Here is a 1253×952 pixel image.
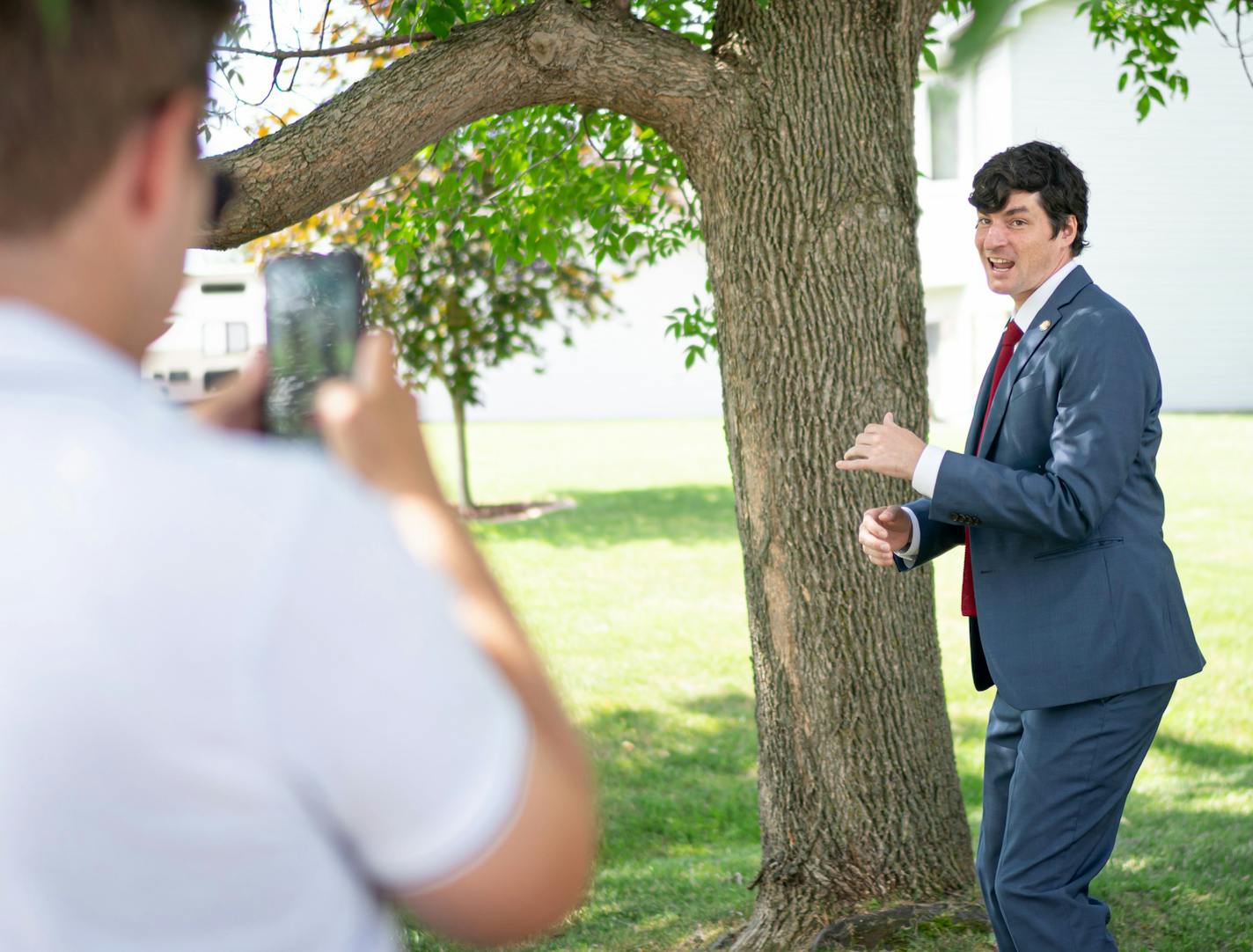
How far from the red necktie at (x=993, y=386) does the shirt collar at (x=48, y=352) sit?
247 cm

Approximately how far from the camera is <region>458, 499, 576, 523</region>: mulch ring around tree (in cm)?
1472

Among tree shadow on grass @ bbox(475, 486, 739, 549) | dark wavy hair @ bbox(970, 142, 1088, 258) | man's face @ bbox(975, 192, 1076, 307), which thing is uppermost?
dark wavy hair @ bbox(970, 142, 1088, 258)

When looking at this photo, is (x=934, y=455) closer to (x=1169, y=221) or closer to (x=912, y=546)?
(x=912, y=546)

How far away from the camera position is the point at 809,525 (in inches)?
145

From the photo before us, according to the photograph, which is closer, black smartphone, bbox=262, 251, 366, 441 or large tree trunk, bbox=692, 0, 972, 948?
black smartphone, bbox=262, 251, 366, 441

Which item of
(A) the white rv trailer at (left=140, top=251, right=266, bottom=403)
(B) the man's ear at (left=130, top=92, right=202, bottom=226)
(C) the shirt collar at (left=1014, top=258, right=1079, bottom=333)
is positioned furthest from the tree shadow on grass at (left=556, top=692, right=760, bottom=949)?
(B) the man's ear at (left=130, top=92, right=202, bottom=226)

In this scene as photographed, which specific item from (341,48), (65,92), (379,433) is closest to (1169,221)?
(341,48)

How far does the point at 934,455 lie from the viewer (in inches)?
108

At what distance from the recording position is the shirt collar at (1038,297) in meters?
2.89

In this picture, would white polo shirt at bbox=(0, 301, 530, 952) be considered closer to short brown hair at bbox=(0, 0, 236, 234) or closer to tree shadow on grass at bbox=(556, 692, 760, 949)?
short brown hair at bbox=(0, 0, 236, 234)

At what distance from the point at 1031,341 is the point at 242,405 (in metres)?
2.24

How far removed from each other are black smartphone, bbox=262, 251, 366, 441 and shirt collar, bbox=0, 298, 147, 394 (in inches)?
6.1

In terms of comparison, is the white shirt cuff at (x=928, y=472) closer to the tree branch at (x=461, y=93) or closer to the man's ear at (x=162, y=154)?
the tree branch at (x=461, y=93)

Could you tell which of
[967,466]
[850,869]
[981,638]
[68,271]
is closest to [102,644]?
[68,271]
